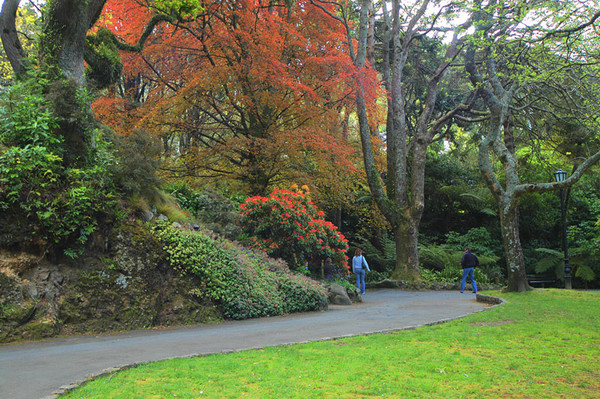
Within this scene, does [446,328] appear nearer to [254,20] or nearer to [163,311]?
[163,311]

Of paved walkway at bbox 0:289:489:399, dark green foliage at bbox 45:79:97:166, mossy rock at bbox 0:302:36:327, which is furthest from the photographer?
dark green foliage at bbox 45:79:97:166

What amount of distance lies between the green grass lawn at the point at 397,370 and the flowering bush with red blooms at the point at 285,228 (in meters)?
5.89

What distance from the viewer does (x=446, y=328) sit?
338 inches

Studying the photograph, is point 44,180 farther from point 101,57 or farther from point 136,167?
point 101,57

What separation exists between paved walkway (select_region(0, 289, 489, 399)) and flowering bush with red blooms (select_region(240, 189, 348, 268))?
2.31 metres

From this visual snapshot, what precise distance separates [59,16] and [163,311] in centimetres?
697

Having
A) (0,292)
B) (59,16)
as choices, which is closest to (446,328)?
(0,292)

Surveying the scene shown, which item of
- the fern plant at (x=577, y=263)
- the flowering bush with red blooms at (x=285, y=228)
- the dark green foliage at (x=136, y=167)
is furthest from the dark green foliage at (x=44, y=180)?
the fern plant at (x=577, y=263)

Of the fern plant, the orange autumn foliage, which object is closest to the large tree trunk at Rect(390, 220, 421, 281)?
the orange autumn foliage

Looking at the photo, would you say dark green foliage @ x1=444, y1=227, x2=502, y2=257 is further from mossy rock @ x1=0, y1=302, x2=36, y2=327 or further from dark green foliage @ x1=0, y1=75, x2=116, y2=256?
mossy rock @ x1=0, y1=302, x2=36, y2=327

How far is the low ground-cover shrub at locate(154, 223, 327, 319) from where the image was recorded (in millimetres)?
10000

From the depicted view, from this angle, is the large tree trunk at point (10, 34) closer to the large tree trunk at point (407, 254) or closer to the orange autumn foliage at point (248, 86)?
the orange autumn foliage at point (248, 86)

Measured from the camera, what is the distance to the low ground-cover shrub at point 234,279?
10.0m

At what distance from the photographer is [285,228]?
1335cm
